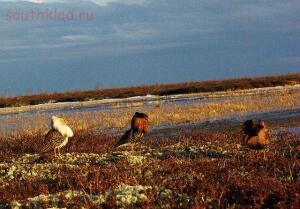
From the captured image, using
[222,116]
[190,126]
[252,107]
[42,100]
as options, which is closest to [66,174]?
[190,126]

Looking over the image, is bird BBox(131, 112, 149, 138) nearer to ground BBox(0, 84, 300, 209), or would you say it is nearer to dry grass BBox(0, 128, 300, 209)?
ground BBox(0, 84, 300, 209)

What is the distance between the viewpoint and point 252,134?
12.2 metres

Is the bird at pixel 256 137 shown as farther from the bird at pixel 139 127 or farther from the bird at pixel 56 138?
the bird at pixel 56 138

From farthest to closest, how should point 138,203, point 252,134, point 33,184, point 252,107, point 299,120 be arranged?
point 252,107 → point 299,120 → point 252,134 → point 33,184 → point 138,203

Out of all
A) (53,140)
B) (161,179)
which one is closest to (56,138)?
(53,140)

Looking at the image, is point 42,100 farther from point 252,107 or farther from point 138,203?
point 138,203

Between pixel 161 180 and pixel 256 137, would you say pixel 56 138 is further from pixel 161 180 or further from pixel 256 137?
pixel 161 180

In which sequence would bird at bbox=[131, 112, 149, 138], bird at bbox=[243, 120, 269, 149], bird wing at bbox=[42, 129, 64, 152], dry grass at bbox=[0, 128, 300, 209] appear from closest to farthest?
dry grass at bbox=[0, 128, 300, 209] < bird at bbox=[243, 120, 269, 149] < bird wing at bbox=[42, 129, 64, 152] < bird at bbox=[131, 112, 149, 138]

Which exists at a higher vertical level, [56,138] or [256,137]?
[256,137]

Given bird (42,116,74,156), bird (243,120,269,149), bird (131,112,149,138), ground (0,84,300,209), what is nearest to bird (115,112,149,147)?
bird (131,112,149,138)

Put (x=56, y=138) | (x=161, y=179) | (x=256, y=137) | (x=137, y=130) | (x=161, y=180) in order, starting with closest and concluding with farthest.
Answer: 1. (x=161, y=180)
2. (x=161, y=179)
3. (x=256, y=137)
4. (x=56, y=138)
5. (x=137, y=130)

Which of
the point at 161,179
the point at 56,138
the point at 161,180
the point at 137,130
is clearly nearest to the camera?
the point at 161,180

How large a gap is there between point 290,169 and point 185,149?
4.26 metres

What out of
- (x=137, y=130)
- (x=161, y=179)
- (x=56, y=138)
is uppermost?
(x=137, y=130)
